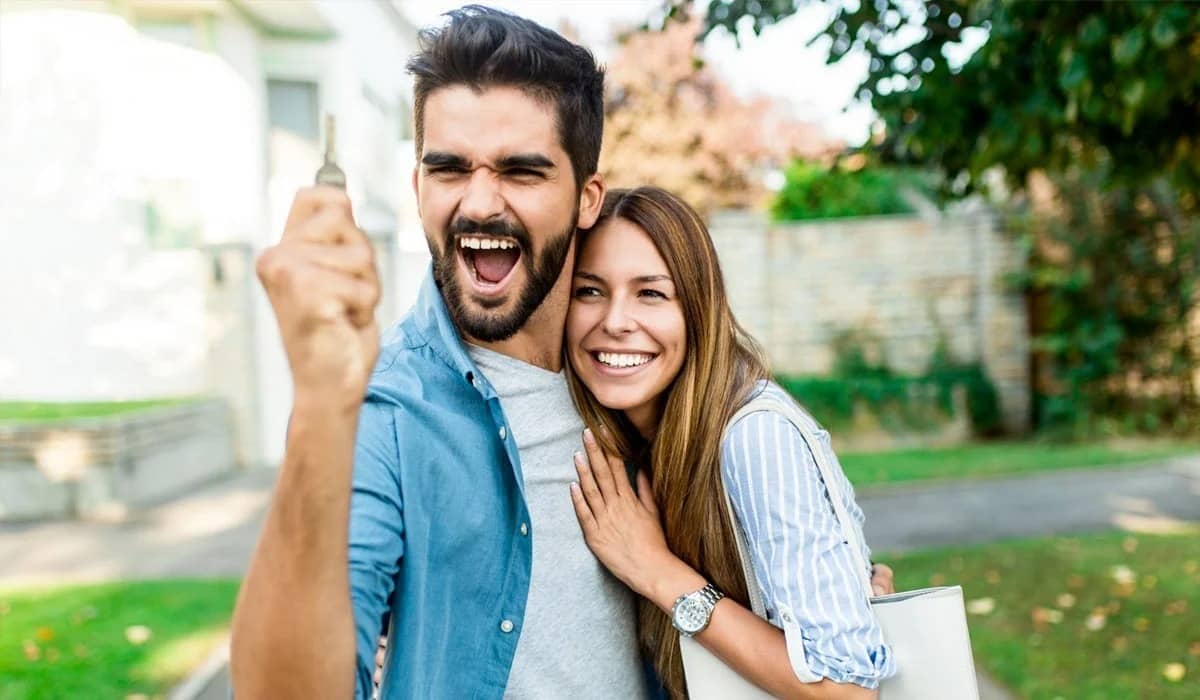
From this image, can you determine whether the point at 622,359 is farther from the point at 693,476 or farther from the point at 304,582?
the point at 304,582

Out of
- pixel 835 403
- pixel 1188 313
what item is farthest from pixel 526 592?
pixel 1188 313

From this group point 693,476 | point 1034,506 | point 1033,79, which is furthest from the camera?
point 1034,506

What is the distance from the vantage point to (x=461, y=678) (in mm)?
1645

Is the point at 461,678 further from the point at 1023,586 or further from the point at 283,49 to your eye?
the point at 283,49

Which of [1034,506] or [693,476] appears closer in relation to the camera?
[693,476]

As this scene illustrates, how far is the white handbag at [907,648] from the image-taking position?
1.84 metres

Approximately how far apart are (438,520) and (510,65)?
0.80 metres

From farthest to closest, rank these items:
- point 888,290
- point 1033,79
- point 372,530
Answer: point 888,290
point 1033,79
point 372,530

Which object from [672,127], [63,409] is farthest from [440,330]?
[672,127]

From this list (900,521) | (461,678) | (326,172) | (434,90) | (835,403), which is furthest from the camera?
(835,403)

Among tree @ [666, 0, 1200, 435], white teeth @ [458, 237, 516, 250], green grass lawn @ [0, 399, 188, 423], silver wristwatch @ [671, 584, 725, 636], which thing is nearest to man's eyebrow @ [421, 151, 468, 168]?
white teeth @ [458, 237, 516, 250]

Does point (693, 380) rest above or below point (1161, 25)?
below

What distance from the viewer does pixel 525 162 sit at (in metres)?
1.75

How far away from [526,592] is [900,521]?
259 inches
